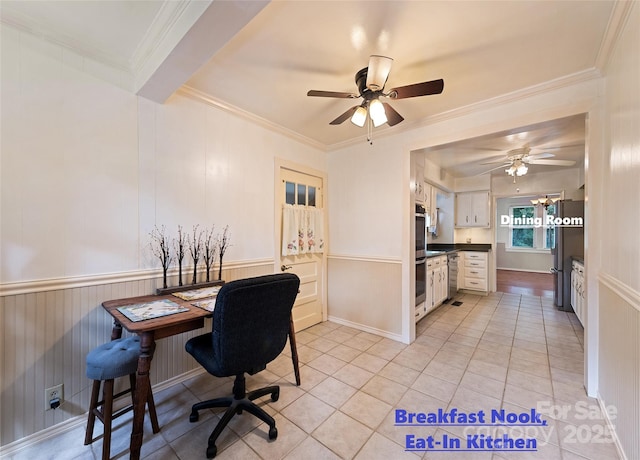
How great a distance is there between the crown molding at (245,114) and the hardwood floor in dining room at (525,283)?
534 centimetres

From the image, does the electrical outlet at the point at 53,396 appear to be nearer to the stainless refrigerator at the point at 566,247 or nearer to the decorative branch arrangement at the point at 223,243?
the decorative branch arrangement at the point at 223,243

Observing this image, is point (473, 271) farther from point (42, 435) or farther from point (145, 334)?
point (42, 435)

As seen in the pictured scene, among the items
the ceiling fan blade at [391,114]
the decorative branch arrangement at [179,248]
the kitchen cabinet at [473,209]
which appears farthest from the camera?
the kitchen cabinet at [473,209]

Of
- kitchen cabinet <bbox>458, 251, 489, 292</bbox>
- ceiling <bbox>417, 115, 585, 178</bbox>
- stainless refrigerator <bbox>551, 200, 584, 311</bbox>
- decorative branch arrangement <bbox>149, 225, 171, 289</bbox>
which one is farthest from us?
kitchen cabinet <bbox>458, 251, 489, 292</bbox>

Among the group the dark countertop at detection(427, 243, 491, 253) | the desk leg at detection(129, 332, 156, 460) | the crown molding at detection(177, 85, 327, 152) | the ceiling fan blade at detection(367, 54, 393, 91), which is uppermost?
the crown molding at detection(177, 85, 327, 152)

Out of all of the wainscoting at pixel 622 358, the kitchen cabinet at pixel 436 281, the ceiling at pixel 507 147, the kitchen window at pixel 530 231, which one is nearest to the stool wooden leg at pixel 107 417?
the wainscoting at pixel 622 358

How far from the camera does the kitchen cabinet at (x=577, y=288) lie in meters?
3.27

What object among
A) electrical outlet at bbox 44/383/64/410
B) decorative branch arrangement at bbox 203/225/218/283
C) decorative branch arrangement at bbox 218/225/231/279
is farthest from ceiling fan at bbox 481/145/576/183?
electrical outlet at bbox 44/383/64/410

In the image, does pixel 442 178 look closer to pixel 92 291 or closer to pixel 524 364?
pixel 524 364

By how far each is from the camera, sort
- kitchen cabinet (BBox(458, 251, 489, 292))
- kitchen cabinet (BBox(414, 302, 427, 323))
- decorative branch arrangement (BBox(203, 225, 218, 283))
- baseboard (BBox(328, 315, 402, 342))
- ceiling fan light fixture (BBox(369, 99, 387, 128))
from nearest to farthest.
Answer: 1. ceiling fan light fixture (BBox(369, 99, 387, 128))
2. decorative branch arrangement (BBox(203, 225, 218, 283))
3. baseboard (BBox(328, 315, 402, 342))
4. kitchen cabinet (BBox(414, 302, 427, 323))
5. kitchen cabinet (BBox(458, 251, 489, 292))

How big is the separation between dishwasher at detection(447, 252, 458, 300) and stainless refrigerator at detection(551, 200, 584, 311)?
1.52 m

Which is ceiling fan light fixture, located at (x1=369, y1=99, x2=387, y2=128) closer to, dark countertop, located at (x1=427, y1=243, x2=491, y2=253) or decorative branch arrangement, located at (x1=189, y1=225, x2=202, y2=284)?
decorative branch arrangement, located at (x1=189, y1=225, x2=202, y2=284)

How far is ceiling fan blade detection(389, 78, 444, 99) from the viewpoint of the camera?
1593mm

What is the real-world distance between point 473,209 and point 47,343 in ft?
21.5
